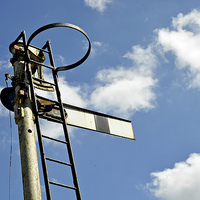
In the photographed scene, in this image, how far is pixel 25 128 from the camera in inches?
214

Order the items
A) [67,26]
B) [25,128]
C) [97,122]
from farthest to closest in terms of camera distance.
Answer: [97,122], [67,26], [25,128]

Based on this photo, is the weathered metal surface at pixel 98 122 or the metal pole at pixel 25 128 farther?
the weathered metal surface at pixel 98 122

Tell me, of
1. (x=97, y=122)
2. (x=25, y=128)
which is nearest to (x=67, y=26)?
(x=25, y=128)

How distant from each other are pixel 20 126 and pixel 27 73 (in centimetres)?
84

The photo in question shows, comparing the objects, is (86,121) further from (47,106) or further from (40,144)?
(40,144)

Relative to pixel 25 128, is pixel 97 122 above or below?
above

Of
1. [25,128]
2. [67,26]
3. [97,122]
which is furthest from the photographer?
[97,122]

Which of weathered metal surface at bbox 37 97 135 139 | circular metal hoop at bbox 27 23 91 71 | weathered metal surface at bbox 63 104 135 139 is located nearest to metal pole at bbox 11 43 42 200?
circular metal hoop at bbox 27 23 91 71

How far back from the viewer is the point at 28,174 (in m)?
5.04

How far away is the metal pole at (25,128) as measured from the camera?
496 centimetres

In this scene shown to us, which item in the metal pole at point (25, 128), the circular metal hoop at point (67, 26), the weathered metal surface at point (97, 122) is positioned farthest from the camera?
the weathered metal surface at point (97, 122)

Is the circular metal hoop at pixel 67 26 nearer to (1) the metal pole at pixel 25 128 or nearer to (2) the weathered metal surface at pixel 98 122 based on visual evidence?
(1) the metal pole at pixel 25 128

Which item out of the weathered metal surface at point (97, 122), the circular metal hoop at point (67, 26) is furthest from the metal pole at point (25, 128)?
the weathered metal surface at point (97, 122)

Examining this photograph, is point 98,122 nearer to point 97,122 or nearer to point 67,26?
point 97,122
